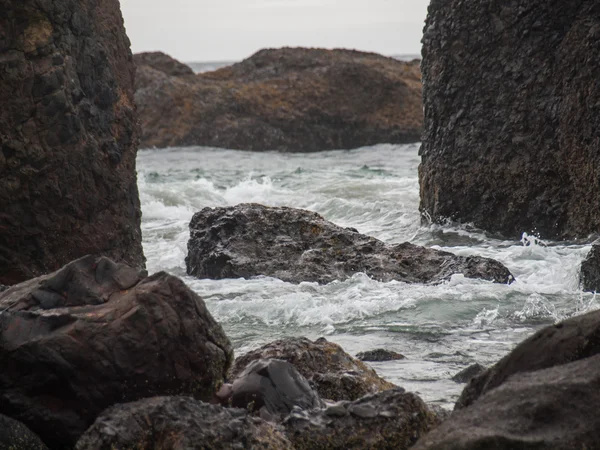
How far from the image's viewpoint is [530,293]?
739 centimetres

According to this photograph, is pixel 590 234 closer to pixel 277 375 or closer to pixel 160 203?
pixel 277 375

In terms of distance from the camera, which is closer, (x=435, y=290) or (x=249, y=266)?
(x=435, y=290)

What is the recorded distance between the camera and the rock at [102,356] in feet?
13.1

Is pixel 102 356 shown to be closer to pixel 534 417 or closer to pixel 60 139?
pixel 534 417

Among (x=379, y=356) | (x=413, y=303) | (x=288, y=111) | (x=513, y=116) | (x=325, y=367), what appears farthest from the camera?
(x=288, y=111)

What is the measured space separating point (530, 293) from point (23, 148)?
3.92m

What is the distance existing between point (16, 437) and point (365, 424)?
1.46 m

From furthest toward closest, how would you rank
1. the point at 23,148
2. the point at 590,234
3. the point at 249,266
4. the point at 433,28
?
the point at 433,28 < the point at 590,234 < the point at 249,266 < the point at 23,148

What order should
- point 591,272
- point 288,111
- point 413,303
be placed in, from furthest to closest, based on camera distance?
1. point 288,111
2. point 591,272
3. point 413,303

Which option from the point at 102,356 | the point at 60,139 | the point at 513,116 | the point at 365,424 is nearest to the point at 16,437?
the point at 102,356

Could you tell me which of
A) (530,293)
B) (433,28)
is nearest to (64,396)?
(530,293)

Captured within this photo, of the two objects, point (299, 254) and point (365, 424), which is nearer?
point (365, 424)

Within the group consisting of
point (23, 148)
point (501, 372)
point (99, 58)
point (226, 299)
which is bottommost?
point (226, 299)

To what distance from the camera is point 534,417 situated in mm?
3162
